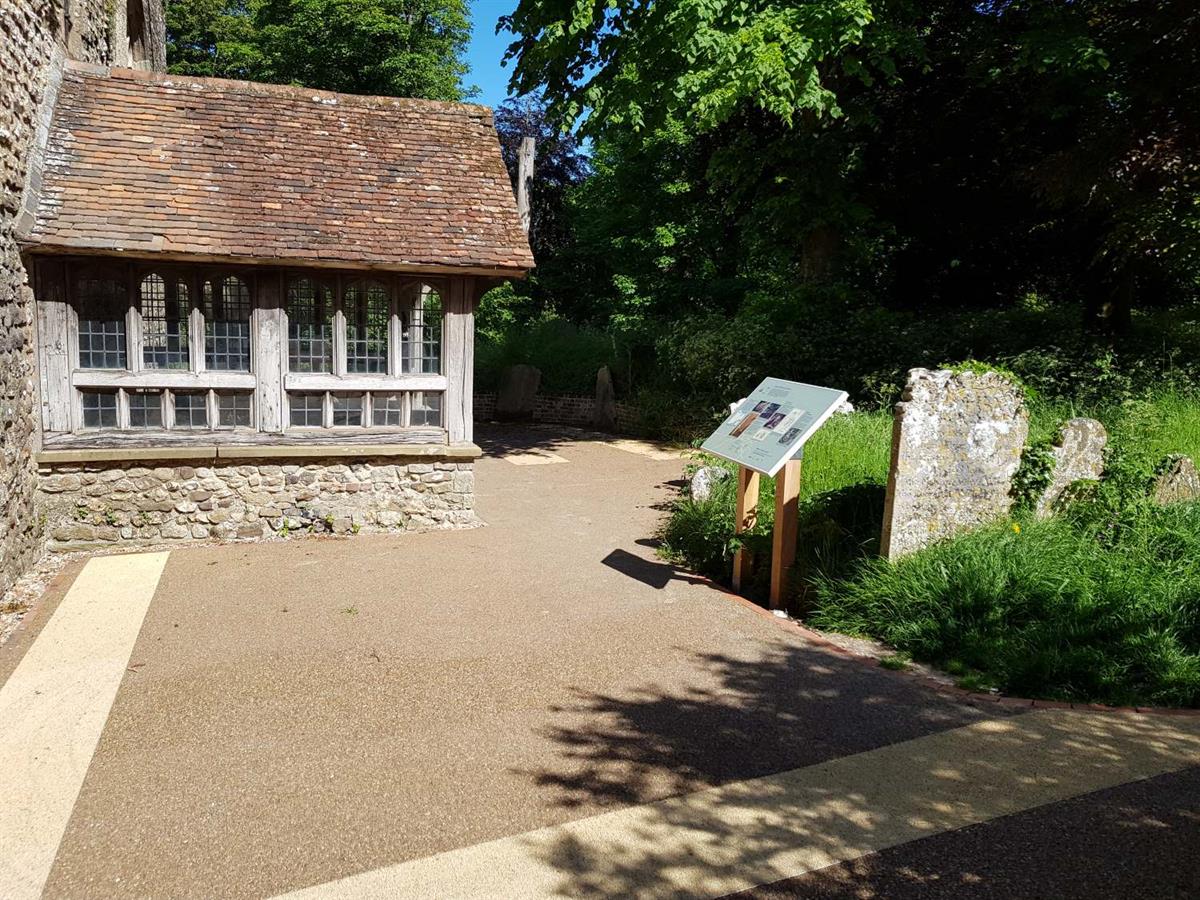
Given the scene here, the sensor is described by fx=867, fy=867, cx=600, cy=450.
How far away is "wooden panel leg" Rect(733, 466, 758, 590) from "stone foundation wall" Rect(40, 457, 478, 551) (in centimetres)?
348

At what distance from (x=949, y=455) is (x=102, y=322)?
8.11 m

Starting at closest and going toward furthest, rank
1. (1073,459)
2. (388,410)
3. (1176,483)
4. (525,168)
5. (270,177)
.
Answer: (1073,459), (1176,483), (270,177), (388,410), (525,168)

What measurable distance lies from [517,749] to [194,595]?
410cm

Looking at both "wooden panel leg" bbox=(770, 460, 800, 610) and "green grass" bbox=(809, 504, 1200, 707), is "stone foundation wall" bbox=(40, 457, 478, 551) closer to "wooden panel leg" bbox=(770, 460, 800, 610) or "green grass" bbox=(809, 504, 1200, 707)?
"wooden panel leg" bbox=(770, 460, 800, 610)

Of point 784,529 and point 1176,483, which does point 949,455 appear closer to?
point 784,529

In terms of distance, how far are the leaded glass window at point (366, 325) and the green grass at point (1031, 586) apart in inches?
161

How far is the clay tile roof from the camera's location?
27.7 feet

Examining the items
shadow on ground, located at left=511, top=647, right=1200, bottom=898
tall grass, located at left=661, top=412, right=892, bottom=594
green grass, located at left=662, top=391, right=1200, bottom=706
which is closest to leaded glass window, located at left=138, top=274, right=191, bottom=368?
tall grass, located at left=661, top=412, right=892, bottom=594

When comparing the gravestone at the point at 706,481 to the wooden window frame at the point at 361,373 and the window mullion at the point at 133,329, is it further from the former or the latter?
the window mullion at the point at 133,329

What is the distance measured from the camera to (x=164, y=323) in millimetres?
8945

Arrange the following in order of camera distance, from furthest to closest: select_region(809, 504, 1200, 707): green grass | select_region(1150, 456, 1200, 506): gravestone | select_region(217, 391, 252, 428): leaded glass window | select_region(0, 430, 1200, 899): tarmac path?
select_region(217, 391, 252, 428): leaded glass window, select_region(1150, 456, 1200, 506): gravestone, select_region(809, 504, 1200, 707): green grass, select_region(0, 430, 1200, 899): tarmac path

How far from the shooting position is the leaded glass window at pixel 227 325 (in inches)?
356

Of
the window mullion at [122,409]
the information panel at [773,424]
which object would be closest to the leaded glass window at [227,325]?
the window mullion at [122,409]

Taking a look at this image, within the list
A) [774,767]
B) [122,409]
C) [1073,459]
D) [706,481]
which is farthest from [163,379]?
[1073,459]
